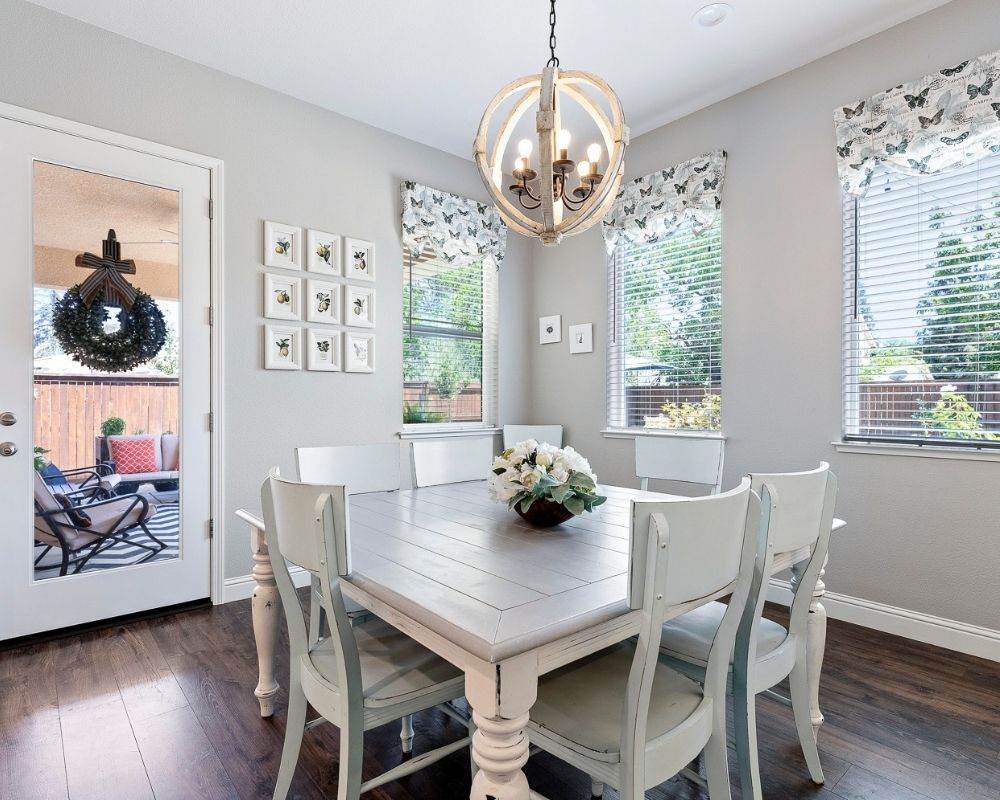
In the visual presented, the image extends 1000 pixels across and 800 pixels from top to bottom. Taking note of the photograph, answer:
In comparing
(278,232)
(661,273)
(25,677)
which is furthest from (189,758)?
(661,273)

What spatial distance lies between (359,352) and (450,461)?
46.0 inches

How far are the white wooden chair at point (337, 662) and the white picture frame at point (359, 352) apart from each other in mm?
2071

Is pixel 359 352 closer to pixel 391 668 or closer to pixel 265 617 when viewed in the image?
pixel 265 617

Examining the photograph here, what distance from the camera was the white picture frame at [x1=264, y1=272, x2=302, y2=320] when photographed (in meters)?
3.06

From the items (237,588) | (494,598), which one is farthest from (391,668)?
(237,588)

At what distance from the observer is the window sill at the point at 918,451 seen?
231 centimetres

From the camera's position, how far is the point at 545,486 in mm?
1623

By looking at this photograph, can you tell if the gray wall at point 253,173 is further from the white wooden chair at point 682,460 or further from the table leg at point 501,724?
the table leg at point 501,724

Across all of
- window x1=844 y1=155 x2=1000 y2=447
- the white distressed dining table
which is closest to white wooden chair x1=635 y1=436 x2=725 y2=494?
the white distressed dining table

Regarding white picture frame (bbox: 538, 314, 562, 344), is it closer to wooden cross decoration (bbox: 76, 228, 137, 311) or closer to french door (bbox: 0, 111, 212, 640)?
french door (bbox: 0, 111, 212, 640)

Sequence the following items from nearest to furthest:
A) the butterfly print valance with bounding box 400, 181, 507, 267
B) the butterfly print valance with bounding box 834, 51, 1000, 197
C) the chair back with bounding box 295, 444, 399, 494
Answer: the chair back with bounding box 295, 444, 399, 494 → the butterfly print valance with bounding box 834, 51, 1000, 197 → the butterfly print valance with bounding box 400, 181, 507, 267

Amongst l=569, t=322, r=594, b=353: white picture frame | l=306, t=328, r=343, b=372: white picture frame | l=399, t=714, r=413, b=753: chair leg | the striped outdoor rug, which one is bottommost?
l=399, t=714, r=413, b=753: chair leg

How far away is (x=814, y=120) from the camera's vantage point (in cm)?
279

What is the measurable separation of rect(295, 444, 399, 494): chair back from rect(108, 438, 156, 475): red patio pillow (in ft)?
3.27
